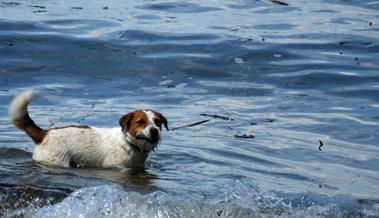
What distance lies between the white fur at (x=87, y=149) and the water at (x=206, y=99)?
154mm

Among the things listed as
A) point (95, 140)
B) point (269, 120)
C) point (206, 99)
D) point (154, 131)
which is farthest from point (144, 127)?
point (206, 99)

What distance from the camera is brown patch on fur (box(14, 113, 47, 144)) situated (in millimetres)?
9305

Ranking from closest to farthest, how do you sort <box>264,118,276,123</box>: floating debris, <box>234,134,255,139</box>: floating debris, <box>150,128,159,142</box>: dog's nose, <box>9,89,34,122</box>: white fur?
<box>9,89,34,122</box>: white fur < <box>150,128,159,142</box>: dog's nose < <box>234,134,255,139</box>: floating debris < <box>264,118,276,123</box>: floating debris

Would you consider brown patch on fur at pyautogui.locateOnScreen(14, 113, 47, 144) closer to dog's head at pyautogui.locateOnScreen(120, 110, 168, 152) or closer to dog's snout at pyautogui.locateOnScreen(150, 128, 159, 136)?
dog's head at pyautogui.locateOnScreen(120, 110, 168, 152)

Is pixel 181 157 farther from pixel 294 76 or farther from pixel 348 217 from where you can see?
pixel 294 76

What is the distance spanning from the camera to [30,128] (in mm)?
9367

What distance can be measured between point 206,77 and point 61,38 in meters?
2.83

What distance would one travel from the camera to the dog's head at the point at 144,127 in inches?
366

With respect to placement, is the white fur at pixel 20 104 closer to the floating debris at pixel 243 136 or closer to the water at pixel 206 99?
the water at pixel 206 99

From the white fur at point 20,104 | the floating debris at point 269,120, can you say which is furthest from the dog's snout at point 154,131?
the floating debris at point 269,120

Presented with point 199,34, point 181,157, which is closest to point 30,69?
point 199,34

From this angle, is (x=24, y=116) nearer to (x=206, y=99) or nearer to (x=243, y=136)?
(x=243, y=136)

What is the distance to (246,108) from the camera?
1186 centimetres

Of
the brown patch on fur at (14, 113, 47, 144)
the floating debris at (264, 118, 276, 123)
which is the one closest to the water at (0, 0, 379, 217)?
the floating debris at (264, 118, 276, 123)
